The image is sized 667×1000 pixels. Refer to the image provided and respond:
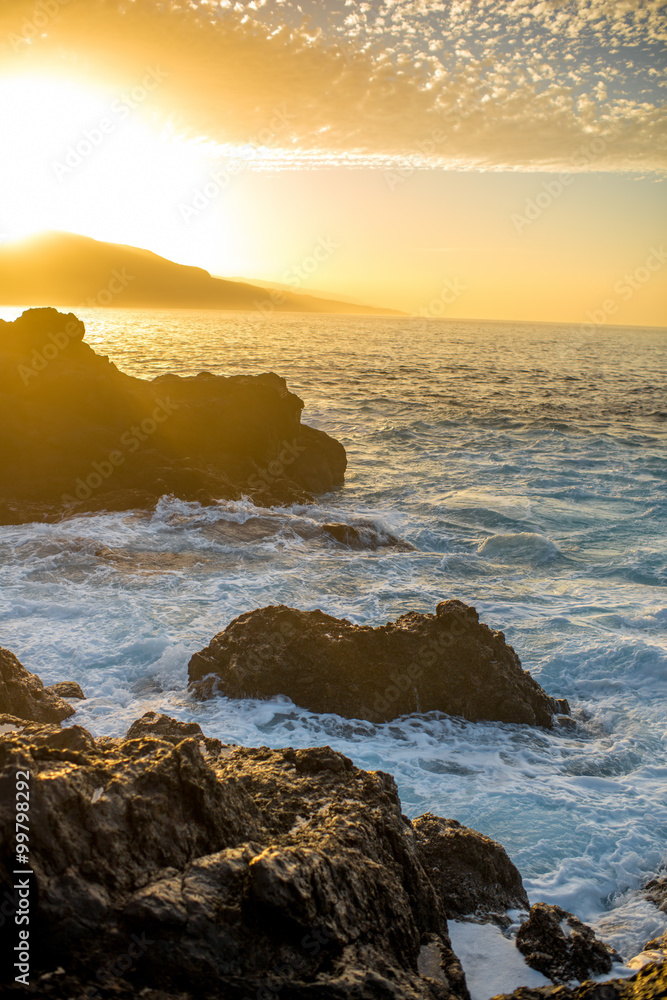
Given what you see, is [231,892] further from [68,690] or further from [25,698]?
[68,690]

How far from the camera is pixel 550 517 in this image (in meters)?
17.8

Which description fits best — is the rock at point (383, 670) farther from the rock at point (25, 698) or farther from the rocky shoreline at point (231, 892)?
the rocky shoreline at point (231, 892)

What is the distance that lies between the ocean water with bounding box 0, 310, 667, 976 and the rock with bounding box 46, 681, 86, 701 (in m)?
0.23

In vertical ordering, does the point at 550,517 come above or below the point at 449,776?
above

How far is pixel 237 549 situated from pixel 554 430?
2139 centimetres

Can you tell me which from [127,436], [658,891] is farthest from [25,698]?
[127,436]

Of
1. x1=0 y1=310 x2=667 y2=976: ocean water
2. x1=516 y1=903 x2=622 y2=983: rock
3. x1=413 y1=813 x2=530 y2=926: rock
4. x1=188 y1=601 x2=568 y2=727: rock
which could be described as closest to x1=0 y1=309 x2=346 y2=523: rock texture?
x1=0 y1=310 x2=667 y2=976: ocean water

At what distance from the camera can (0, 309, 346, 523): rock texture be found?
1595 cm

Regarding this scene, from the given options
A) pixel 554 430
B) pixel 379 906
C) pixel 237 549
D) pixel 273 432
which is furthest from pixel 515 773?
pixel 554 430

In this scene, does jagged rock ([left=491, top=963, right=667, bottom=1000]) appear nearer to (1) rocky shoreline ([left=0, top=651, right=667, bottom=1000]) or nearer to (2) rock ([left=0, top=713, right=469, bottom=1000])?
(1) rocky shoreline ([left=0, top=651, right=667, bottom=1000])

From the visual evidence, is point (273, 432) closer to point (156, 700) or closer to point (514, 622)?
point (514, 622)

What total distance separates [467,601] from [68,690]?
283 inches

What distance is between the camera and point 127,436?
17.3 metres

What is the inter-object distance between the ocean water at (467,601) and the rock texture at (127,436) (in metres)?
1.08
